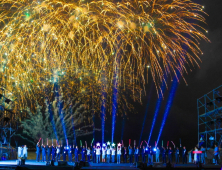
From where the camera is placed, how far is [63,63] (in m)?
16.9

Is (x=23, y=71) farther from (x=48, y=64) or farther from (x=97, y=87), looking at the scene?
(x=97, y=87)

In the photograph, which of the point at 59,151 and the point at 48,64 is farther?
the point at 59,151

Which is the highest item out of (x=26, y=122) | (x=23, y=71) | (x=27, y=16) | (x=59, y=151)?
(x=27, y=16)

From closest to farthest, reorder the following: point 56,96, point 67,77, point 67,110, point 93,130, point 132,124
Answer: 1. point 67,77
2. point 56,96
3. point 67,110
4. point 93,130
5. point 132,124

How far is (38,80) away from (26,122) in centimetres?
1910

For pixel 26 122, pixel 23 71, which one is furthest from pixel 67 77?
pixel 26 122

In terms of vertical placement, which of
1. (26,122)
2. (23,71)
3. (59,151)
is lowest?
(59,151)

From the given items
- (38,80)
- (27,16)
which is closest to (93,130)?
(38,80)

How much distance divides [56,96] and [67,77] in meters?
9.47

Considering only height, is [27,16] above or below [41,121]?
above

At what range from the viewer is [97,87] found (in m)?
21.7

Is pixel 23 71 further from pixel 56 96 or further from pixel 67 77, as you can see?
pixel 56 96

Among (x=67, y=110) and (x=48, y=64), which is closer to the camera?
(x=48, y=64)

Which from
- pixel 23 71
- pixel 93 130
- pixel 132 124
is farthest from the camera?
pixel 132 124
